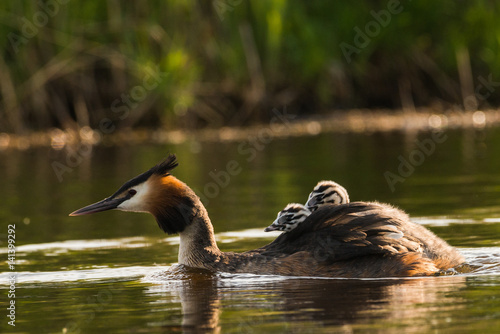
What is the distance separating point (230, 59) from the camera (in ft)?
74.0

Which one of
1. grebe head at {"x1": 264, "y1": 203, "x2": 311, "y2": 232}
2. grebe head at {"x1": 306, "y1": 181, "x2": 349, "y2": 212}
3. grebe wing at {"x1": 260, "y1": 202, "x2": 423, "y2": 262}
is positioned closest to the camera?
grebe wing at {"x1": 260, "y1": 202, "x2": 423, "y2": 262}

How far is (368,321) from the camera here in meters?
5.99

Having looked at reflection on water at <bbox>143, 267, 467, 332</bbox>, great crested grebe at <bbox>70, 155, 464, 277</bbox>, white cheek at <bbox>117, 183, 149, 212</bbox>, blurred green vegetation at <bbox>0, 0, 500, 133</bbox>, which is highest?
blurred green vegetation at <bbox>0, 0, 500, 133</bbox>

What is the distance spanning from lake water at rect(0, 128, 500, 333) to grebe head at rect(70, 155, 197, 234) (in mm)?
440

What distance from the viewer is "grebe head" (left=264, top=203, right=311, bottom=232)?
846 cm

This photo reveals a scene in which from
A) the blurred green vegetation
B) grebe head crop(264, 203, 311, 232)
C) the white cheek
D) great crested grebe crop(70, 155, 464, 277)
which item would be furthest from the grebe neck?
the blurred green vegetation

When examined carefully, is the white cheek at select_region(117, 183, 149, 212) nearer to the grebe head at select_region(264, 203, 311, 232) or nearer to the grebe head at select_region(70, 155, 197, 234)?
the grebe head at select_region(70, 155, 197, 234)

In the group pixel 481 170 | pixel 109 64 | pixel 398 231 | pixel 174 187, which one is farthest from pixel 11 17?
pixel 398 231

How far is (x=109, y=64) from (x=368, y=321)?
17216 mm

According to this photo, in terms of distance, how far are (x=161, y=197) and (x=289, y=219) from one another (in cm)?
106

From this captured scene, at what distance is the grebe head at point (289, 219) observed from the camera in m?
8.46

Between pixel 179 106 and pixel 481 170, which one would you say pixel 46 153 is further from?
pixel 481 170

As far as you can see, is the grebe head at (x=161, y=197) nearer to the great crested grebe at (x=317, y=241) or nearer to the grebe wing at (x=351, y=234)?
the great crested grebe at (x=317, y=241)

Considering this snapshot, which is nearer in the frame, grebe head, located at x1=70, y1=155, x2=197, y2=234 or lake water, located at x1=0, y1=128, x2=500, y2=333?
lake water, located at x1=0, y1=128, x2=500, y2=333
